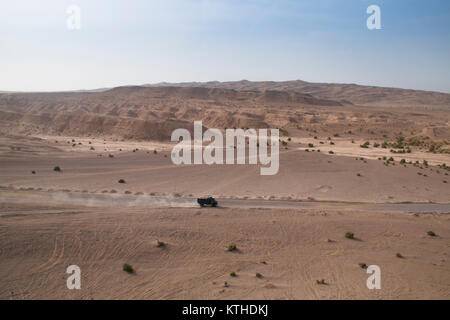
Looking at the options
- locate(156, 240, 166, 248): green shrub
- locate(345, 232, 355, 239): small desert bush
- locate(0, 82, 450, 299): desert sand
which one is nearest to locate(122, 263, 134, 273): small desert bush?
locate(0, 82, 450, 299): desert sand

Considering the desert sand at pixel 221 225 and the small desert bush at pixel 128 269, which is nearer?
the desert sand at pixel 221 225

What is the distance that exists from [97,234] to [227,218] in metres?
8.23

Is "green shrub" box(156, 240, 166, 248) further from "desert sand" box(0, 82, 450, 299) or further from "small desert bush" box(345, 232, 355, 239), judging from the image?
"small desert bush" box(345, 232, 355, 239)

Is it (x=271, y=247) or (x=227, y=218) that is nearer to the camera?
(x=271, y=247)

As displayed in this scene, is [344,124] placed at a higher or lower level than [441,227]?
higher

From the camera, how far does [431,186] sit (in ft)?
112

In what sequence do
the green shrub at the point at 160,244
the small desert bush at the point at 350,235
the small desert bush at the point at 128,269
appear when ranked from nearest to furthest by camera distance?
1. the small desert bush at the point at 128,269
2. the green shrub at the point at 160,244
3. the small desert bush at the point at 350,235

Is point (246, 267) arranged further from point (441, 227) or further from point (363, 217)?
point (441, 227)

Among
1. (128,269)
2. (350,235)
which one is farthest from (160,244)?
(350,235)

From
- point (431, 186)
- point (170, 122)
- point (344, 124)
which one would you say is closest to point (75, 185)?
point (431, 186)

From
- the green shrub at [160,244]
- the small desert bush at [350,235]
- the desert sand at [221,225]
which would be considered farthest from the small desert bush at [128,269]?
the small desert bush at [350,235]

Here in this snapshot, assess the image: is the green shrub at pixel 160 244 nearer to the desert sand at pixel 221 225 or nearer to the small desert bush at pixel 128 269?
the desert sand at pixel 221 225

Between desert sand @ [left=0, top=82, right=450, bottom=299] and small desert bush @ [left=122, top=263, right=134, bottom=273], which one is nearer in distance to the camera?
desert sand @ [left=0, top=82, right=450, bottom=299]
